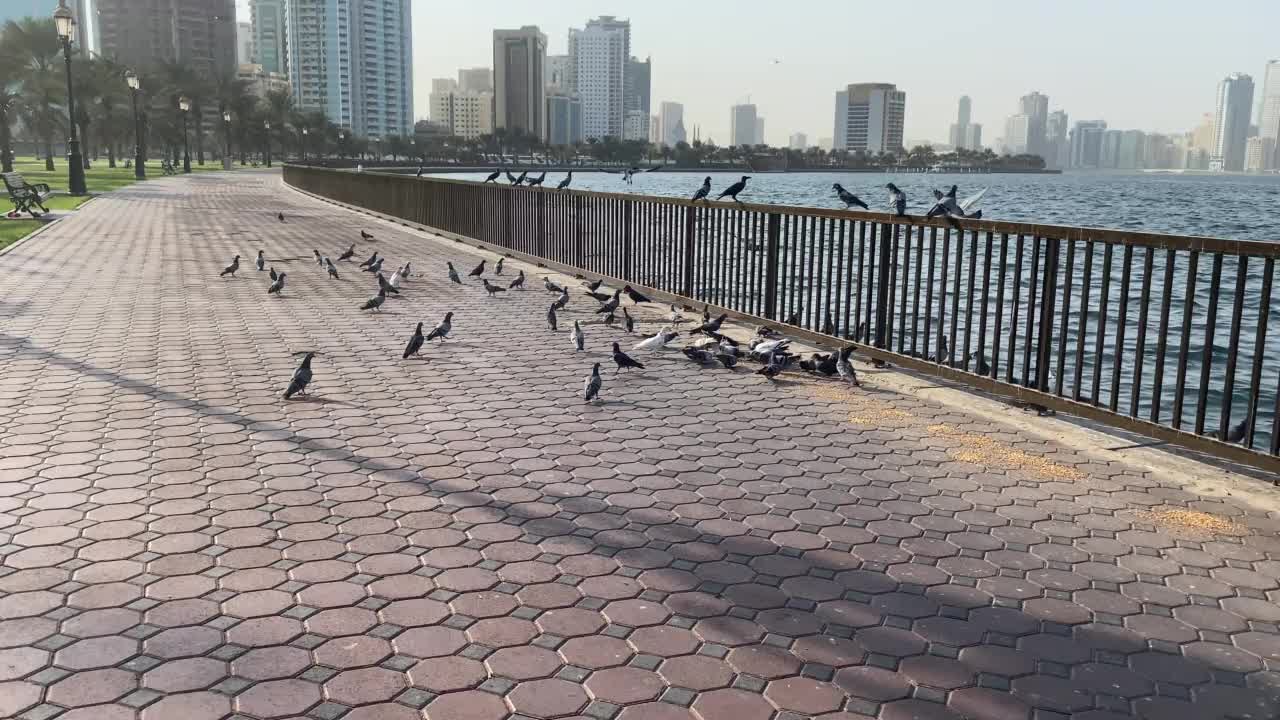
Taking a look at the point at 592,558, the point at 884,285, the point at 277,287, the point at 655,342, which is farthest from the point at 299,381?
the point at 277,287

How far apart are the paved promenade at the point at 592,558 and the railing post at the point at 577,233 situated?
7.62 metres

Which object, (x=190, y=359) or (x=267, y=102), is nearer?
(x=190, y=359)

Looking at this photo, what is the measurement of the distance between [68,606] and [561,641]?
76.6 inches

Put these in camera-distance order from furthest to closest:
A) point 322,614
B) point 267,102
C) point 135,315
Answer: point 267,102, point 135,315, point 322,614

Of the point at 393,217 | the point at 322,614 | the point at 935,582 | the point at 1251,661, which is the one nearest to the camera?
the point at 1251,661

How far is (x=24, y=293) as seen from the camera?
43.7 ft

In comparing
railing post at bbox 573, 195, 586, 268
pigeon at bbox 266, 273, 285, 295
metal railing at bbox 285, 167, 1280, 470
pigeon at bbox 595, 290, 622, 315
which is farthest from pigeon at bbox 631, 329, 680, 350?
railing post at bbox 573, 195, 586, 268

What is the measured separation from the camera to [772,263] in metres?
10.9

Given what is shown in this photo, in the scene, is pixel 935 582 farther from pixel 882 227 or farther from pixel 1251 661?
pixel 882 227

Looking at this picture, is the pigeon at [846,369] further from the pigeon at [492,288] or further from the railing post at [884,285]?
the pigeon at [492,288]

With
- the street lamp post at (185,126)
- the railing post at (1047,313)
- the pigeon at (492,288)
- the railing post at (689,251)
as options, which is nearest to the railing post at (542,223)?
the pigeon at (492,288)

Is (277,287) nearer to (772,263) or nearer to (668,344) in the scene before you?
(668,344)

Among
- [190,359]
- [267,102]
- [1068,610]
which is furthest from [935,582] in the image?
[267,102]

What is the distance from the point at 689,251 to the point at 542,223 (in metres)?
5.43
